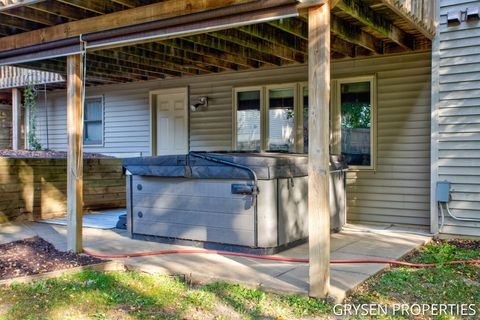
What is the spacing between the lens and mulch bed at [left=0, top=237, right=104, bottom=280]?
3.97 meters

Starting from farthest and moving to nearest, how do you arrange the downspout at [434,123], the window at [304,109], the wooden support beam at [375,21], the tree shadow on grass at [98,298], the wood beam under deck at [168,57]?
the window at [304,109] → the wood beam under deck at [168,57] → the downspout at [434,123] → the wooden support beam at [375,21] → the tree shadow on grass at [98,298]

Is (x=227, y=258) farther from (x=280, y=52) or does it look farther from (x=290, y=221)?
(x=280, y=52)

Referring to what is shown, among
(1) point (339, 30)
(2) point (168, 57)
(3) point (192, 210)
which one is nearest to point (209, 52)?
(2) point (168, 57)

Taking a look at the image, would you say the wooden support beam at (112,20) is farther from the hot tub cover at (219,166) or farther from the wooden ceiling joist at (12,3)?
the hot tub cover at (219,166)

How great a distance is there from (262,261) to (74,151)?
2.21m

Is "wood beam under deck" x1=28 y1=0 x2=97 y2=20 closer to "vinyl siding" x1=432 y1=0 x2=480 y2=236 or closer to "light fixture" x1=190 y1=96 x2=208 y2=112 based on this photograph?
"light fixture" x1=190 y1=96 x2=208 y2=112

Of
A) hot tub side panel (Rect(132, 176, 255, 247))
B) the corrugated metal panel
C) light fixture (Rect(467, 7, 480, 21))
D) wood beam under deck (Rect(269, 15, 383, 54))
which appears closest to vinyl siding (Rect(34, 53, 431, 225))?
wood beam under deck (Rect(269, 15, 383, 54))

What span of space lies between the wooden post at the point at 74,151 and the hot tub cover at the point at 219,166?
2.65 feet

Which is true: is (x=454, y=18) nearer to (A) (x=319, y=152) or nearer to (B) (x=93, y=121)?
(A) (x=319, y=152)

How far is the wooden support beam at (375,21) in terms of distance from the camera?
4.38 meters

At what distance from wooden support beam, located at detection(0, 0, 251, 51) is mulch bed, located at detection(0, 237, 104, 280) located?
224cm

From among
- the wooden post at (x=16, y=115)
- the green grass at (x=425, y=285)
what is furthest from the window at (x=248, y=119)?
the wooden post at (x=16, y=115)

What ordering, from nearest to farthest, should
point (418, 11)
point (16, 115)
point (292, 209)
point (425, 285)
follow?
point (425, 285) → point (292, 209) → point (418, 11) → point (16, 115)

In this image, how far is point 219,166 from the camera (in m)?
4.70
